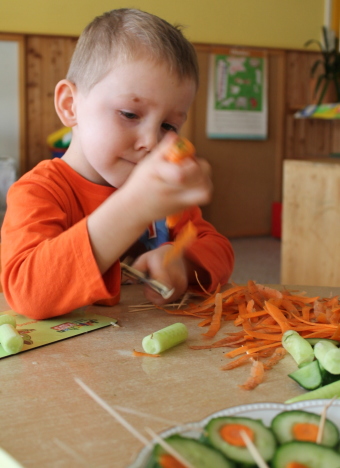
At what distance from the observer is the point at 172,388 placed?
63 centimetres

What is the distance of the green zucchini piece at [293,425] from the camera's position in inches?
18.6

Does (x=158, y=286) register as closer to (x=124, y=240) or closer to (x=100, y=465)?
(x=124, y=240)

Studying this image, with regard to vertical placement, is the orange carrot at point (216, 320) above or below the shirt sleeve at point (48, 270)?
below

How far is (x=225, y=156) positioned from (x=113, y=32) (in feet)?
15.5

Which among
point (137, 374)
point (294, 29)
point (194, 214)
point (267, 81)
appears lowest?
point (137, 374)

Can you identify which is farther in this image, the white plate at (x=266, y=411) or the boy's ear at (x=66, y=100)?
the boy's ear at (x=66, y=100)

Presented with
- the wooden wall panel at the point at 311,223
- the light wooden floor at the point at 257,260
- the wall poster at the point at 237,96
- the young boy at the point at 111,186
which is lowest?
the light wooden floor at the point at 257,260

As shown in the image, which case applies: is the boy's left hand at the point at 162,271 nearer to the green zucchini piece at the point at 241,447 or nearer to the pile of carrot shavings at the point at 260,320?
the pile of carrot shavings at the point at 260,320

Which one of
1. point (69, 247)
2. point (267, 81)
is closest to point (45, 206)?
point (69, 247)

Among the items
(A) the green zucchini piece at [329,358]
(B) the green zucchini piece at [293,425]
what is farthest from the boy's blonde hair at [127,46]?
(B) the green zucchini piece at [293,425]

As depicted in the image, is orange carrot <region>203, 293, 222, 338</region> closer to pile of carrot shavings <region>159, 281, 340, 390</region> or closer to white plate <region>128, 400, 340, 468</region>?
pile of carrot shavings <region>159, 281, 340, 390</region>

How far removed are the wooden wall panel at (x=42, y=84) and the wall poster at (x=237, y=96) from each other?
54.8 inches

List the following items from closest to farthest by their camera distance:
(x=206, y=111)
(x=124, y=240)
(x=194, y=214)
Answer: (x=124, y=240) < (x=194, y=214) < (x=206, y=111)

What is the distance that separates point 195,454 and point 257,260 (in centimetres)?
435
